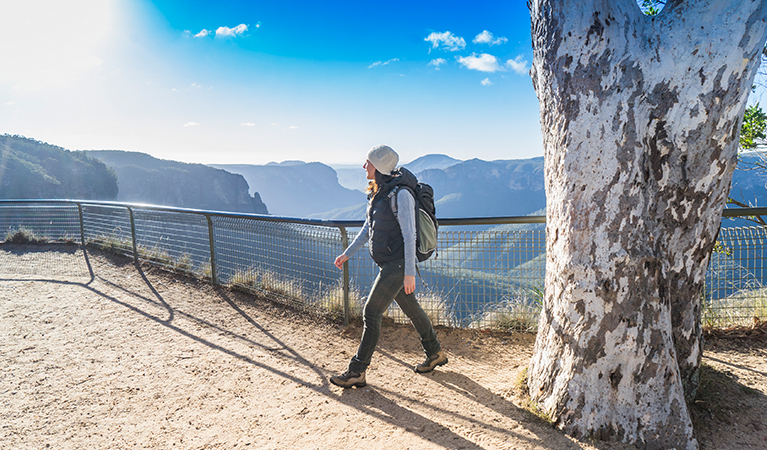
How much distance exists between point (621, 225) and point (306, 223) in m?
3.21

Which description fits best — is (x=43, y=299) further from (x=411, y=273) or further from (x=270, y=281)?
(x=411, y=273)

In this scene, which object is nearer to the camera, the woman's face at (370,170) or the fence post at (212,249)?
the woman's face at (370,170)

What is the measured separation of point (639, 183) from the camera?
2.38 meters

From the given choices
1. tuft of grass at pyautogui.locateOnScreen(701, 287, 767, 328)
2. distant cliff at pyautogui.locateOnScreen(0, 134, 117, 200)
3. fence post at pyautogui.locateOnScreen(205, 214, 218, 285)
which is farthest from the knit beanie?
distant cliff at pyautogui.locateOnScreen(0, 134, 117, 200)

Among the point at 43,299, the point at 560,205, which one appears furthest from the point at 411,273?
the point at 43,299

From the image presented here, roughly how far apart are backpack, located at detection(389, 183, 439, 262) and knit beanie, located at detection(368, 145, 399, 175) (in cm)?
19

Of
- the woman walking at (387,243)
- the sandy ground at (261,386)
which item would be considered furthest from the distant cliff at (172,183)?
the woman walking at (387,243)

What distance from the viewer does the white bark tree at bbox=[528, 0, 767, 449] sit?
2.32 meters

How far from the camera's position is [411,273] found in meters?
2.87

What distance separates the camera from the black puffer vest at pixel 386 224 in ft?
9.68

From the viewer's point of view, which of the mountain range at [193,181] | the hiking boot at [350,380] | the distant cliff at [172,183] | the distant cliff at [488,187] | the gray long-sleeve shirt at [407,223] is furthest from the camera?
the distant cliff at [488,187]

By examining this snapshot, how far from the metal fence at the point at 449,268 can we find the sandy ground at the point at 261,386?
30 centimetres

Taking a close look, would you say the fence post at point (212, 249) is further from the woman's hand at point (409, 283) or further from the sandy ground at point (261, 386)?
the woman's hand at point (409, 283)

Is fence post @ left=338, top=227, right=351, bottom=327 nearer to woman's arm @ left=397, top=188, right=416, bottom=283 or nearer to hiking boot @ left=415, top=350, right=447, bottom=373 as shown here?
hiking boot @ left=415, top=350, right=447, bottom=373
